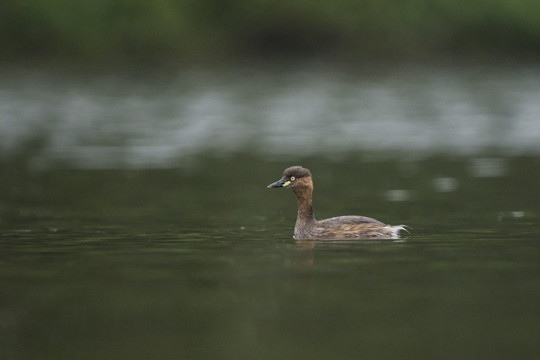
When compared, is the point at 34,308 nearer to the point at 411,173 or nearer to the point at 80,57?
the point at 411,173

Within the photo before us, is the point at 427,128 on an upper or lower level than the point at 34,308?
upper

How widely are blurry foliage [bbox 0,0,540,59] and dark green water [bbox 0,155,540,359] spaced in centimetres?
4111

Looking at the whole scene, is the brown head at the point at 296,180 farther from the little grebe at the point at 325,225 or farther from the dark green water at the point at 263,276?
the dark green water at the point at 263,276

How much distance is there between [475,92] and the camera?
149 ft

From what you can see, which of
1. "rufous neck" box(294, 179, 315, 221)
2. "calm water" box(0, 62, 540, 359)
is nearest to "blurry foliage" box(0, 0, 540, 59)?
"calm water" box(0, 62, 540, 359)

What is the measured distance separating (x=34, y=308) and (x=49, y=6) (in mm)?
51945

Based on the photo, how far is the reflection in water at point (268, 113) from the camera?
28312 mm

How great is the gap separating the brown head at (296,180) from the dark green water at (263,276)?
63 centimetres

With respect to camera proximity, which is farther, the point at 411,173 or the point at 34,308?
the point at 411,173

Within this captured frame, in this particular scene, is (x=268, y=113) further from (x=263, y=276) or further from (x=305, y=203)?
(x=263, y=276)

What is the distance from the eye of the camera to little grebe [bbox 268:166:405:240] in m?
14.5

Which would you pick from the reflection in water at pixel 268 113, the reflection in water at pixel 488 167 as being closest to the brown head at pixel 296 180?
the reflection in water at pixel 488 167

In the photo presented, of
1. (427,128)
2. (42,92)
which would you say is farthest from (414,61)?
(427,128)

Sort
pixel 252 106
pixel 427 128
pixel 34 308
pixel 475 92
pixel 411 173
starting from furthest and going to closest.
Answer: pixel 475 92 < pixel 252 106 < pixel 427 128 < pixel 411 173 < pixel 34 308
